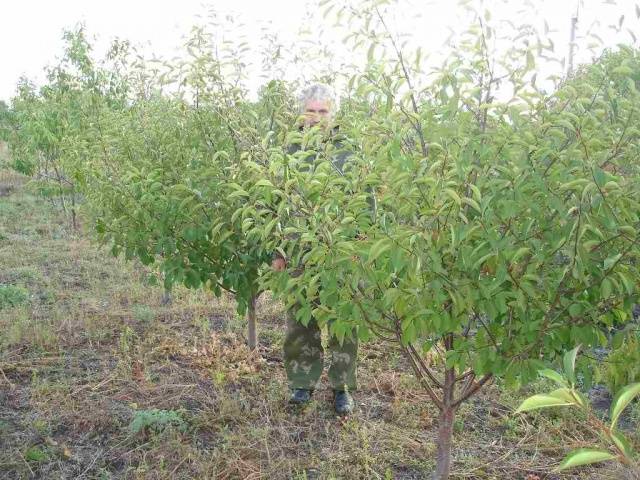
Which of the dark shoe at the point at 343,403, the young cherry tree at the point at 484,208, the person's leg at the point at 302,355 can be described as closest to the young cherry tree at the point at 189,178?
the person's leg at the point at 302,355

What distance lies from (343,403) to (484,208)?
229 cm

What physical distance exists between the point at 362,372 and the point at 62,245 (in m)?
5.46

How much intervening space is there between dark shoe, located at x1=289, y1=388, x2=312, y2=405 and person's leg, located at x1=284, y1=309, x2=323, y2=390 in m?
0.03

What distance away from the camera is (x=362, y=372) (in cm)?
432

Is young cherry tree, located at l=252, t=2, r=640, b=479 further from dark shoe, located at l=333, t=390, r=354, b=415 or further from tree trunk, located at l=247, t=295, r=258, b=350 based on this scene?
tree trunk, located at l=247, t=295, r=258, b=350

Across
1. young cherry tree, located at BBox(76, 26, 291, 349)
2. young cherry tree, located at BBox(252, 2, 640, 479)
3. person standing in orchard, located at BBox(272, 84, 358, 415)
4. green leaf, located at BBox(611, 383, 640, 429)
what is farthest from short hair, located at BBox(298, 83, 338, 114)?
green leaf, located at BBox(611, 383, 640, 429)

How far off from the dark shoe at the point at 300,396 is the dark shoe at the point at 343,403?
174 millimetres

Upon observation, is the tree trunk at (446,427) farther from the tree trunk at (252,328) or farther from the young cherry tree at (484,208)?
the tree trunk at (252,328)

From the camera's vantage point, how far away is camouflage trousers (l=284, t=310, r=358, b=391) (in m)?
3.67

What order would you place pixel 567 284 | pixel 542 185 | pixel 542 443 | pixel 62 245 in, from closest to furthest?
1. pixel 542 185
2. pixel 567 284
3. pixel 542 443
4. pixel 62 245

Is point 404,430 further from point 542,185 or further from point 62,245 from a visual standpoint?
point 62,245

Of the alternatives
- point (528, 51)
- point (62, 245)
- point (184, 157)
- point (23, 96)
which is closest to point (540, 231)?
point (528, 51)

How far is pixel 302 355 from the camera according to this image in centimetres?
369

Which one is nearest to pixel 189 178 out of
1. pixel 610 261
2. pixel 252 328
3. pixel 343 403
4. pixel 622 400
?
pixel 252 328
